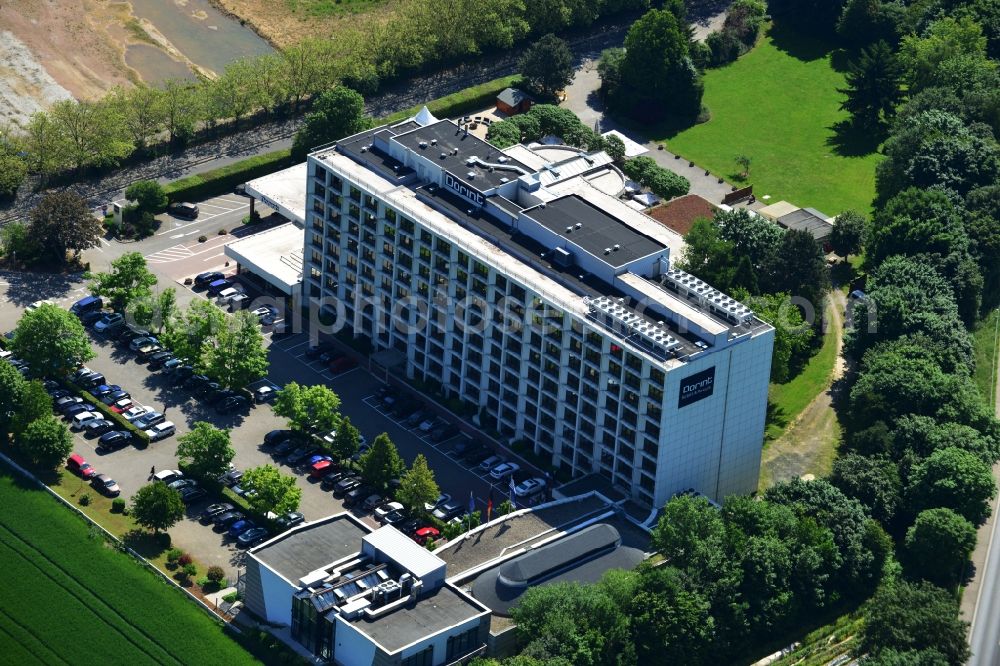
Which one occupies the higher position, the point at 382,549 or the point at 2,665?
the point at 382,549

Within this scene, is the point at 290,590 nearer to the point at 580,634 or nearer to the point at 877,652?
the point at 580,634

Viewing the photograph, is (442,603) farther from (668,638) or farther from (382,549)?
(668,638)

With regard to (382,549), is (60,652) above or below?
below

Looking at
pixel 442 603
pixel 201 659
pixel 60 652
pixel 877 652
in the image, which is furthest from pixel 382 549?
pixel 877 652

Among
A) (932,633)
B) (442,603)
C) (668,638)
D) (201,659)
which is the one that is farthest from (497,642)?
(932,633)

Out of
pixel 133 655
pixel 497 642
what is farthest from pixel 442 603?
pixel 133 655
